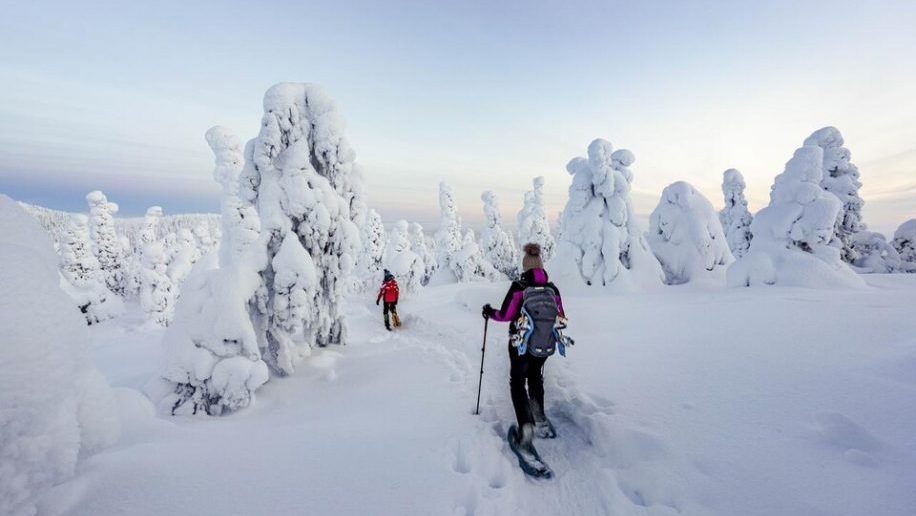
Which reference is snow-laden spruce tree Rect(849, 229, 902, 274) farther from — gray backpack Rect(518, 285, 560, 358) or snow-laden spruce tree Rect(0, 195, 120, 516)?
snow-laden spruce tree Rect(0, 195, 120, 516)

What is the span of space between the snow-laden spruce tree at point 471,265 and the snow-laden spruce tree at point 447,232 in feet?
→ 6.46

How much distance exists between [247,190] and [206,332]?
410 centimetres

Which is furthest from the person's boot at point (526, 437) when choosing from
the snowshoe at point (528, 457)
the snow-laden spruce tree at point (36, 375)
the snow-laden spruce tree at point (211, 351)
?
the snow-laden spruce tree at point (211, 351)

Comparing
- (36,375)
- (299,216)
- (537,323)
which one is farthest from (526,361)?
(299,216)

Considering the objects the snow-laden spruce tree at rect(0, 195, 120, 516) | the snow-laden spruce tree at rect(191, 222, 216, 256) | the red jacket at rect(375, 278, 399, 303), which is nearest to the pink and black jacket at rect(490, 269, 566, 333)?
the snow-laden spruce tree at rect(0, 195, 120, 516)

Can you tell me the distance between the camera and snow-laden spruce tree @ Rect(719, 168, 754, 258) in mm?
31703

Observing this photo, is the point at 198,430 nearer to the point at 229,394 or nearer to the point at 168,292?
the point at 229,394

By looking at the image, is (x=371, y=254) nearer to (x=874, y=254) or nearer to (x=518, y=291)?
(x=518, y=291)

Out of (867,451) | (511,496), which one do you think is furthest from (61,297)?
(867,451)

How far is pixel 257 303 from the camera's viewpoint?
7.98 meters

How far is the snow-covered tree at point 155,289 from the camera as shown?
28.2 m

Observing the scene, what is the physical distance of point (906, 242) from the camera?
28109 mm

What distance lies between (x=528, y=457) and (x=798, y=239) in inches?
700

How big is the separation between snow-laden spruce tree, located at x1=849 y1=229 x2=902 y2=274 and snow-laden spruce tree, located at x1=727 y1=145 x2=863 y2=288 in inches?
702
